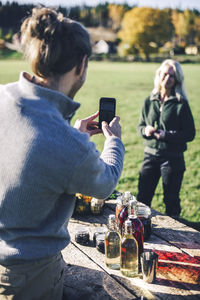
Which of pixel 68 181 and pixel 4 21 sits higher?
pixel 4 21

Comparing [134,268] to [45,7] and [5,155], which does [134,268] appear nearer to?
[5,155]

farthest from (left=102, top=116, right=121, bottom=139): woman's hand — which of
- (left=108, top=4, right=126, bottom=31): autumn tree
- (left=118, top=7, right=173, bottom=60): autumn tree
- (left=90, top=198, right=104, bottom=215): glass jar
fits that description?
(left=108, top=4, right=126, bottom=31): autumn tree

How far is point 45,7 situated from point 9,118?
551 mm

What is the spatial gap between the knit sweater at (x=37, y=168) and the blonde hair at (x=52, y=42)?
0.36ft

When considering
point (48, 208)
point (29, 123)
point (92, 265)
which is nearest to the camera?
point (29, 123)

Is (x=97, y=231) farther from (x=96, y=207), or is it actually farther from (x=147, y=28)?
(x=147, y=28)

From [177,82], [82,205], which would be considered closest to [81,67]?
[82,205]

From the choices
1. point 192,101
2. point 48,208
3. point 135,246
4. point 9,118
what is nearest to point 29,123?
point 9,118

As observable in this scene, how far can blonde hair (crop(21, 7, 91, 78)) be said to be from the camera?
1383 millimetres

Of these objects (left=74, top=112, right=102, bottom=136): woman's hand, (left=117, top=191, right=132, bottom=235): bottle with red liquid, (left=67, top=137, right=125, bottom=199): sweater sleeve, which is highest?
(left=74, top=112, right=102, bottom=136): woman's hand

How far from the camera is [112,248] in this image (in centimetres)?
213

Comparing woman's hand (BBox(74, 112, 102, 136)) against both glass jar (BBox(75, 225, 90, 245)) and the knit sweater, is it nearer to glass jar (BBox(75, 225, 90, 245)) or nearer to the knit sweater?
the knit sweater

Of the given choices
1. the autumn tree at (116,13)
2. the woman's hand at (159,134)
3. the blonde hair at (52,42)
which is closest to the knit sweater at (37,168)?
the blonde hair at (52,42)

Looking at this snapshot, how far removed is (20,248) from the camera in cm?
145
